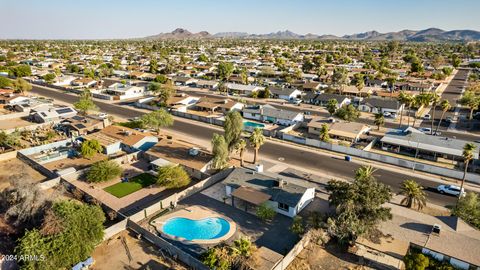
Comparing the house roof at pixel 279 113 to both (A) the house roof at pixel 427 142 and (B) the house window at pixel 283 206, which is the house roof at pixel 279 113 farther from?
(B) the house window at pixel 283 206

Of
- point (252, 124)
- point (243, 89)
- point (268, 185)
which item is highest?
point (243, 89)

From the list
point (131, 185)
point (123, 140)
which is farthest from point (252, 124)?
point (131, 185)

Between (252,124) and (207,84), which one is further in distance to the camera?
(207,84)

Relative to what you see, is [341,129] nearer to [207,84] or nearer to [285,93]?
[285,93]

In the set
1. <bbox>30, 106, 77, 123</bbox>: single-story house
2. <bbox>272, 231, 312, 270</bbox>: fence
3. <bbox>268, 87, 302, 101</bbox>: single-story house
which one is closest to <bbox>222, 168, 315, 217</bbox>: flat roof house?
<bbox>272, 231, 312, 270</bbox>: fence

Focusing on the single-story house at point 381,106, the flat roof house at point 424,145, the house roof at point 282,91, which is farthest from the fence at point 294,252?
the house roof at point 282,91
